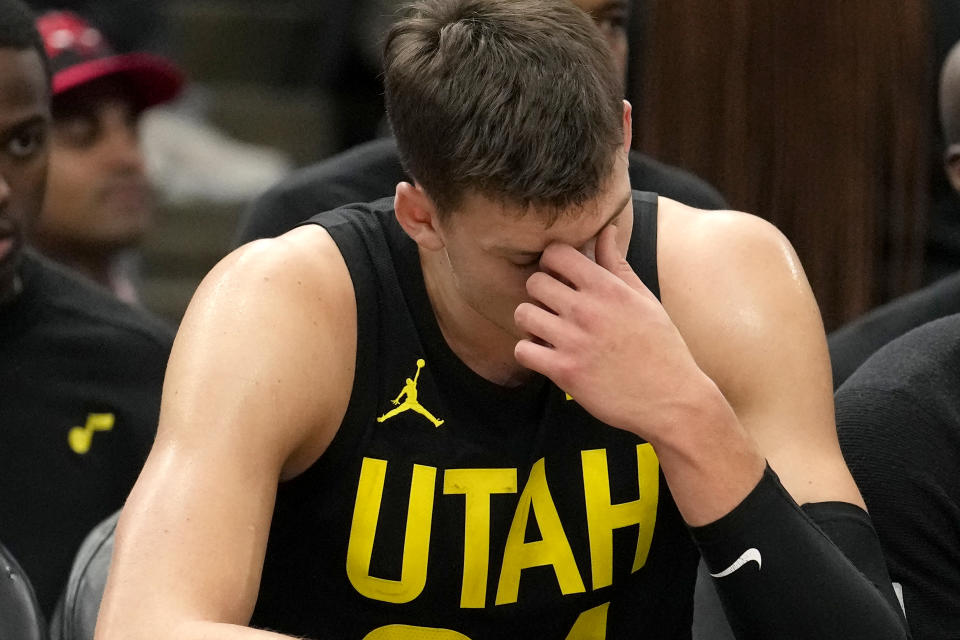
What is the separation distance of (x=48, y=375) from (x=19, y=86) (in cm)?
45

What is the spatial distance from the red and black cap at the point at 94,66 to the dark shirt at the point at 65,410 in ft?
3.41

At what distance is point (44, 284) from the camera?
8.00 feet

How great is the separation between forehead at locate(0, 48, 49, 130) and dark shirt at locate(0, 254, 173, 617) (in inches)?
9.0

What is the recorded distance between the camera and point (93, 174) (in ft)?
11.8

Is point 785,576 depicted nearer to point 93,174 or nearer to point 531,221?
point 531,221

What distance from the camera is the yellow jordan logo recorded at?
2.34 m

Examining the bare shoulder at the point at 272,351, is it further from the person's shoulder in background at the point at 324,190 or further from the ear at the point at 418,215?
the person's shoulder in background at the point at 324,190

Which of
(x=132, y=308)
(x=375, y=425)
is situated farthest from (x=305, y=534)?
(x=132, y=308)

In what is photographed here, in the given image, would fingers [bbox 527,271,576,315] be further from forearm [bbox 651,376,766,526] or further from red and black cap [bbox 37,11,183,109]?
red and black cap [bbox 37,11,183,109]

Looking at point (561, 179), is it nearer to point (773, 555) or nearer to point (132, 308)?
point (773, 555)

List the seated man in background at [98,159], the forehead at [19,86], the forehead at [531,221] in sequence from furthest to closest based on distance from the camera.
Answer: the seated man in background at [98,159] → the forehead at [19,86] → the forehead at [531,221]

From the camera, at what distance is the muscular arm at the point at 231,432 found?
1.46m

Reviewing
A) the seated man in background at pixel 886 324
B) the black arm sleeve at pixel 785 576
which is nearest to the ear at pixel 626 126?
the black arm sleeve at pixel 785 576

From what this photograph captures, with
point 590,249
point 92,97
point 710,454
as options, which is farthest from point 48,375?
point 92,97
